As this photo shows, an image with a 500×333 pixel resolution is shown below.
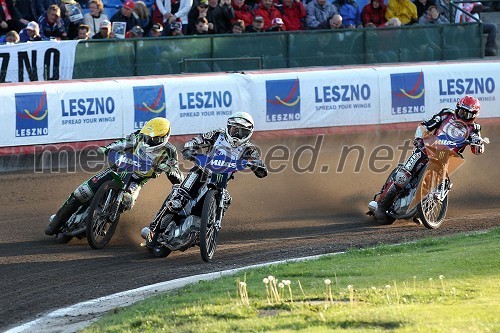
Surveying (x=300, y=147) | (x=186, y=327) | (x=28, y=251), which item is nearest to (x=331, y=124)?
(x=300, y=147)

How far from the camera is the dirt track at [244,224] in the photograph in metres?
11.2

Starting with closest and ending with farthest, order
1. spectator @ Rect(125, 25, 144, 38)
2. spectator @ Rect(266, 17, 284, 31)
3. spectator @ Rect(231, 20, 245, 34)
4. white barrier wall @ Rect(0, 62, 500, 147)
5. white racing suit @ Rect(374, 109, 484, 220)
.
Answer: white racing suit @ Rect(374, 109, 484, 220) < white barrier wall @ Rect(0, 62, 500, 147) < spectator @ Rect(125, 25, 144, 38) < spectator @ Rect(231, 20, 245, 34) < spectator @ Rect(266, 17, 284, 31)

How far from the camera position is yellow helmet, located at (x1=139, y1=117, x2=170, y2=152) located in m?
13.0

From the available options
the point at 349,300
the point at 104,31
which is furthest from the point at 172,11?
the point at 349,300

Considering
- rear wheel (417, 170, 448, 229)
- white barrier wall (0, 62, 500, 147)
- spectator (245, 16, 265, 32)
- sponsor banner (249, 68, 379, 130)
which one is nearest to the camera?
rear wheel (417, 170, 448, 229)

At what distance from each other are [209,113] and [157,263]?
5504 mm

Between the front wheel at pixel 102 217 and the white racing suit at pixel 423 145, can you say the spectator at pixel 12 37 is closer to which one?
the front wheel at pixel 102 217

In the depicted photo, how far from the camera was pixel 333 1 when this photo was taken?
2138 cm

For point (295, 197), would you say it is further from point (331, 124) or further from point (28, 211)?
point (28, 211)

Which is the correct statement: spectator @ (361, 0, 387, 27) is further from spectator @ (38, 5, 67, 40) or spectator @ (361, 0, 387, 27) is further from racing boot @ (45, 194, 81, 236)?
racing boot @ (45, 194, 81, 236)

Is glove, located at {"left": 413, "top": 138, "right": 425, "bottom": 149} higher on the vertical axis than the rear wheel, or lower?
higher

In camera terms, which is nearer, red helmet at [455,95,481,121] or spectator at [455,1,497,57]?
red helmet at [455,95,481,121]

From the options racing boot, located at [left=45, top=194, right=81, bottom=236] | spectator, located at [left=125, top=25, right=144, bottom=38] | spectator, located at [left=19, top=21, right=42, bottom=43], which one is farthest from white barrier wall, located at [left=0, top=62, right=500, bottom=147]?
racing boot, located at [left=45, top=194, right=81, bottom=236]

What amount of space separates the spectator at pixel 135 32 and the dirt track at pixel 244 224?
3227 millimetres
